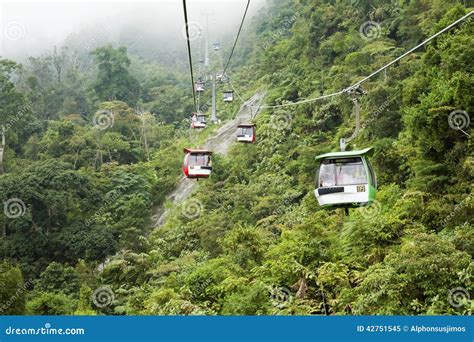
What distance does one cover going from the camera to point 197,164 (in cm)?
2034

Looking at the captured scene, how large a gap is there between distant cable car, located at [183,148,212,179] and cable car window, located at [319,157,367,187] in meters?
9.54

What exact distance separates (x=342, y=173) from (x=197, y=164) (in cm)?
989

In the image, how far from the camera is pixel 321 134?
27547 millimetres

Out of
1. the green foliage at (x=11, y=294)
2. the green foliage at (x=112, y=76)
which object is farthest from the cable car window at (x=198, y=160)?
the green foliage at (x=112, y=76)

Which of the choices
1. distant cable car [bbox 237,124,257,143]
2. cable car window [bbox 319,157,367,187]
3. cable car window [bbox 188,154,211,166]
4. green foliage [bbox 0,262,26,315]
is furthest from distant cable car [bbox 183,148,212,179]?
cable car window [bbox 319,157,367,187]

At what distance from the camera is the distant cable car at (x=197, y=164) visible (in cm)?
2030

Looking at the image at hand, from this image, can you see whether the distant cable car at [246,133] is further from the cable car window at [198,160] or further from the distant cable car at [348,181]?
the distant cable car at [348,181]

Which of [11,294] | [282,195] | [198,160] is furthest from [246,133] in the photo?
[11,294]

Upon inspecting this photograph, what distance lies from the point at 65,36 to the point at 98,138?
7303cm

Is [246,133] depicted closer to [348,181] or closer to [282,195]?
[282,195]

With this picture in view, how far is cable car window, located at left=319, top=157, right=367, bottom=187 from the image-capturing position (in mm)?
10906

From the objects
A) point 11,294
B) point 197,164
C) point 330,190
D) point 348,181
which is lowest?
point 11,294

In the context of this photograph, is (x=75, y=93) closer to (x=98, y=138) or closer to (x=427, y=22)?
(x=98, y=138)

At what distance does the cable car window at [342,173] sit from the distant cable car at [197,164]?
9.54m
